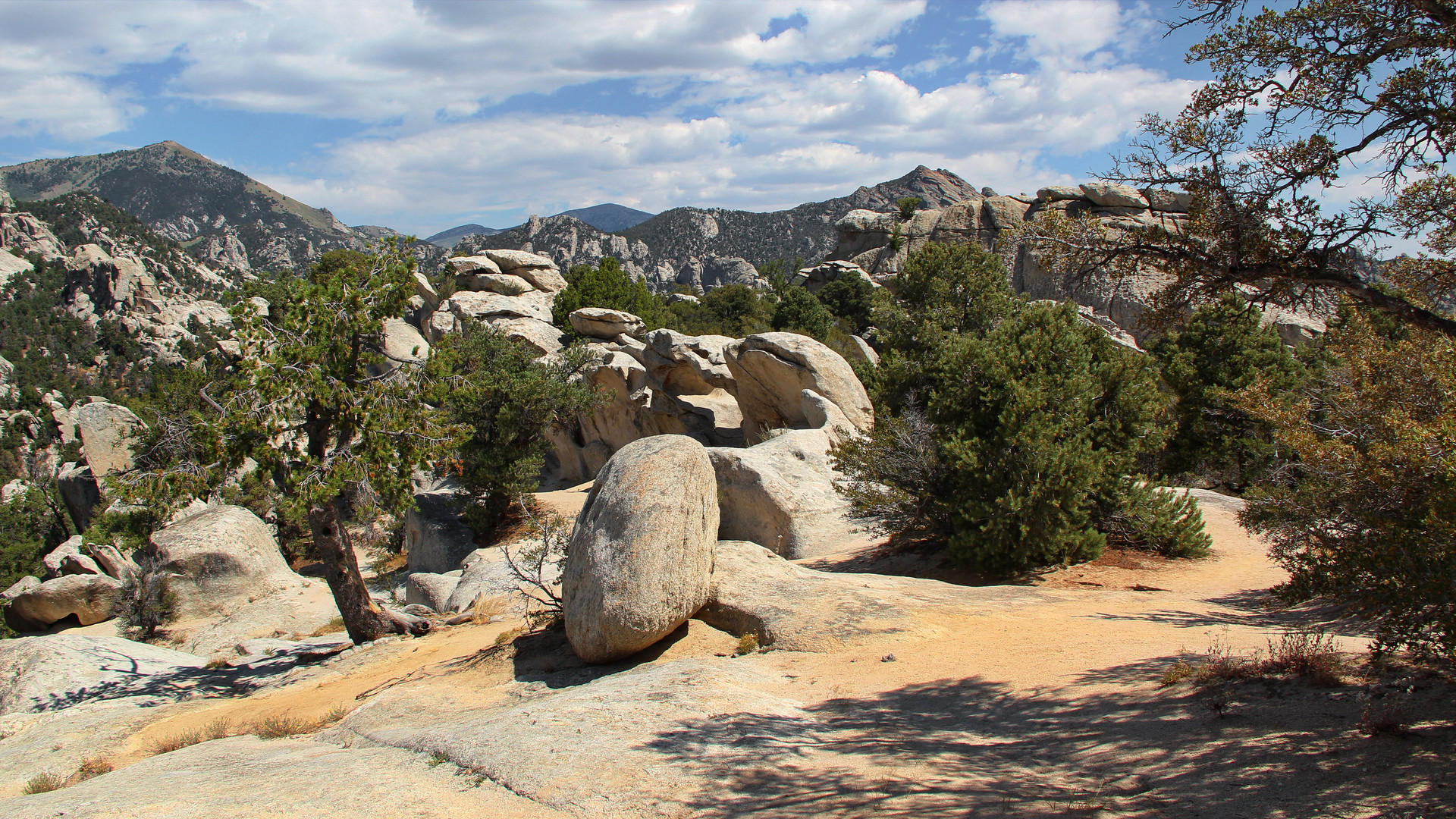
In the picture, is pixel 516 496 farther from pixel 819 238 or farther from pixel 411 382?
pixel 819 238

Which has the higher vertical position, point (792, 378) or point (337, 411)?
point (792, 378)

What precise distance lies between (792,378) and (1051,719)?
18044 mm

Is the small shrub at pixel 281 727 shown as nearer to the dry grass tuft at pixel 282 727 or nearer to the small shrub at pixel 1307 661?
the dry grass tuft at pixel 282 727

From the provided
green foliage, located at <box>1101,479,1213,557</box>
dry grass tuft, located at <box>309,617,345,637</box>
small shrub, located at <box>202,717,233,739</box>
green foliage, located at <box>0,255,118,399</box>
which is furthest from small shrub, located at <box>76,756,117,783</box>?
green foliage, located at <box>0,255,118,399</box>

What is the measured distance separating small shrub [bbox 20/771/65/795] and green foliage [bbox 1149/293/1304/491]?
70.2 feet

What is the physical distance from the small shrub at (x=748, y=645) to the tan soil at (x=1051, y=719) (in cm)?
16

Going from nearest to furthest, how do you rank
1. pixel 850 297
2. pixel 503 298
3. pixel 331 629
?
1. pixel 331 629
2. pixel 503 298
3. pixel 850 297

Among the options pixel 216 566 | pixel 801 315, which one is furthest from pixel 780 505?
pixel 801 315

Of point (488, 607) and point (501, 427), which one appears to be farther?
point (501, 427)

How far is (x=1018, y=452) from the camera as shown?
1089 centimetres

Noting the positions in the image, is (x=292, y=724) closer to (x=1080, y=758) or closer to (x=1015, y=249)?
(x=1080, y=758)

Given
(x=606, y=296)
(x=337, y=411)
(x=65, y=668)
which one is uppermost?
(x=606, y=296)

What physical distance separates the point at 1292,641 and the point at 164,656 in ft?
50.5

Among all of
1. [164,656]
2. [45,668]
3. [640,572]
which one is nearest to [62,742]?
[45,668]
